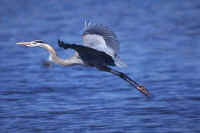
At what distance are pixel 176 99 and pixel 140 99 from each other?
0.66m

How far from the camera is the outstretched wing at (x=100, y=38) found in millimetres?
8547

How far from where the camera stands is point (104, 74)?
11711 mm

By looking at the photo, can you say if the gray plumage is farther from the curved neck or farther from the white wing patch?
the curved neck

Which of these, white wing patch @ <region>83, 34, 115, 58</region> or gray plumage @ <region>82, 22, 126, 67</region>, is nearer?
white wing patch @ <region>83, 34, 115, 58</region>

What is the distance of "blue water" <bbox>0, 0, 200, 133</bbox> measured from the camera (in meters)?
8.37

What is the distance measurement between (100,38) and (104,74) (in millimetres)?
3062

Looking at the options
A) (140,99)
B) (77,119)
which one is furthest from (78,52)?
(140,99)

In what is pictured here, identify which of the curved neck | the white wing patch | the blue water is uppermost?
the white wing patch

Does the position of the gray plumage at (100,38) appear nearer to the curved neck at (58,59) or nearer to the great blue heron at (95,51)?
the great blue heron at (95,51)

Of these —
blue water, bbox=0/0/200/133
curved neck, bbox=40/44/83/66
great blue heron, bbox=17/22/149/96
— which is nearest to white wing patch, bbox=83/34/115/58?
great blue heron, bbox=17/22/149/96

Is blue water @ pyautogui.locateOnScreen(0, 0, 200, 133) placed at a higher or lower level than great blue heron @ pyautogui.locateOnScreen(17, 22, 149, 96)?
lower

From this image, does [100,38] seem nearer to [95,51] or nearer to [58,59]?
[95,51]

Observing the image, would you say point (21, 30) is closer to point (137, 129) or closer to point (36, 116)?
point (36, 116)

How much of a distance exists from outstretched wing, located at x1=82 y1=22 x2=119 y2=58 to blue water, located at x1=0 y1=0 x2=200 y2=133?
3.67 feet
